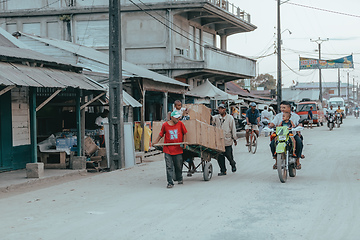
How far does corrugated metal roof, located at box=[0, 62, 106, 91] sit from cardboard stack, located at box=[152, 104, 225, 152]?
3274 millimetres

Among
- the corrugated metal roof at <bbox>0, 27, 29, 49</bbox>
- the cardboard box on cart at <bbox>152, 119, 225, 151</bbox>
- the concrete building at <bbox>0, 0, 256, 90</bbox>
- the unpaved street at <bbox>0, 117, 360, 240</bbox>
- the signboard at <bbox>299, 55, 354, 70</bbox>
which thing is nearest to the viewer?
the unpaved street at <bbox>0, 117, 360, 240</bbox>

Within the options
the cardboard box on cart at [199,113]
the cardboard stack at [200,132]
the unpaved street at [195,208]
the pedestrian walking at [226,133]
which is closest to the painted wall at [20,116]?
the unpaved street at [195,208]

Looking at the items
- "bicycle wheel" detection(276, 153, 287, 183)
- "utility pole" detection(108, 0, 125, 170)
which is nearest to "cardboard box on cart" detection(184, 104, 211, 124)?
"bicycle wheel" detection(276, 153, 287, 183)

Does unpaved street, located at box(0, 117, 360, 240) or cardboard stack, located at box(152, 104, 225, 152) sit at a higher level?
cardboard stack, located at box(152, 104, 225, 152)

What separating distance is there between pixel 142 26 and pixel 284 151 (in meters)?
22.3

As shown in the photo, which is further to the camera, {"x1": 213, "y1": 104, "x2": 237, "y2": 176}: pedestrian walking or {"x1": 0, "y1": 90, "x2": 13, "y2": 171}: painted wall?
{"x1": 0, "y1": 90, "x2": 13, "y2": 171}: painted wall

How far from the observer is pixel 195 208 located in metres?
8.73

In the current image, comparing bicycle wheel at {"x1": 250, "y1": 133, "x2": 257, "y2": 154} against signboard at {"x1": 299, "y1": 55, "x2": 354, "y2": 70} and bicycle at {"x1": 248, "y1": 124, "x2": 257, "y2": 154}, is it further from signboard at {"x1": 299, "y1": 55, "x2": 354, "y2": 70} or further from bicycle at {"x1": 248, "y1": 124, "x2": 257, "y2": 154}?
signboard at {"x1": 299, "y1": 55, "x2": 354, "y2": 70}

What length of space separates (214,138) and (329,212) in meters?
4.76

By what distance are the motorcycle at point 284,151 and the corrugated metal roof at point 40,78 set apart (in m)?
5.66

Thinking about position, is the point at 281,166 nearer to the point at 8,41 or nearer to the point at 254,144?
the point at 254,144

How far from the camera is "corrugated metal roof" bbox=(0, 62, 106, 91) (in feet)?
40.0

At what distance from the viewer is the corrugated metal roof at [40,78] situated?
40.0 ft

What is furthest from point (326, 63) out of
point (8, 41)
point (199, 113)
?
point (199, 113)
